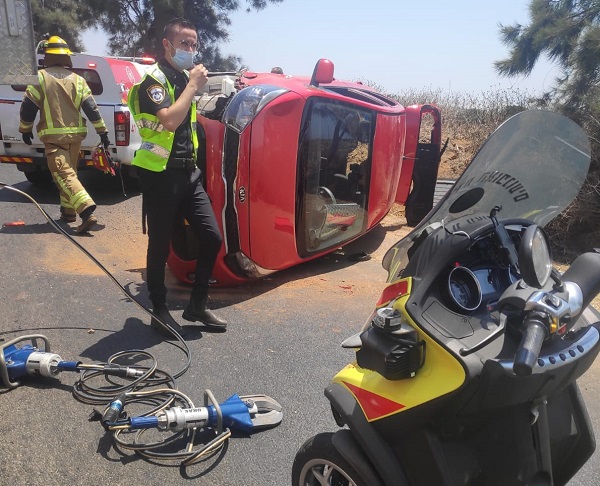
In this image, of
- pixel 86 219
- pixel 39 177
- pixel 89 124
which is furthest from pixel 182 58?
pixel 39 177

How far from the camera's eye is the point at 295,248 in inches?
206

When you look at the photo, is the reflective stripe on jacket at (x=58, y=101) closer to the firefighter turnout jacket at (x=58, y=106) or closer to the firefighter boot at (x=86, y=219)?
the firefighter turnout jacket at (x=58, y=106)

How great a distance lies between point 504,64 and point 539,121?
674 centimetres

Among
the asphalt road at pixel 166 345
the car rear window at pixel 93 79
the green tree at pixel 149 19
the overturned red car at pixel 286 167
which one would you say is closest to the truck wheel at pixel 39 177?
the car rear window at pixel 93 79

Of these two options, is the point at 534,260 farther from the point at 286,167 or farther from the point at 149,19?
the point at 149,19

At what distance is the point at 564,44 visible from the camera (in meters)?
7.53

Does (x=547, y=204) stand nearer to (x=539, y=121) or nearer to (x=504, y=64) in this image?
(x=539, y=121)

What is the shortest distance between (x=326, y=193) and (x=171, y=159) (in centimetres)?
205

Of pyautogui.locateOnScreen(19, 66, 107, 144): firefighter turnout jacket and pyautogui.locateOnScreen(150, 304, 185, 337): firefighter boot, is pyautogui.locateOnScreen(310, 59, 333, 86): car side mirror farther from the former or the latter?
pyautogui.locateOnScreen(19, 66, 107, 144): firefighter turnout jacket

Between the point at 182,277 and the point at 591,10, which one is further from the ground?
the point at 591,10

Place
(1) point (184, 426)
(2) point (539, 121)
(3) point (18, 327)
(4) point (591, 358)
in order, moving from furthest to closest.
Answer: (3) point (18, 327) < (1) point (184, 426) < (2) point (539, 121) < (4) point (591, 358)

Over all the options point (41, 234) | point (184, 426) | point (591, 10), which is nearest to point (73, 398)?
point (184, 426)

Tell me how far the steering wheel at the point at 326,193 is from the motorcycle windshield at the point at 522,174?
315cm

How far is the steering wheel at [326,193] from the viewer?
18.0 ft
